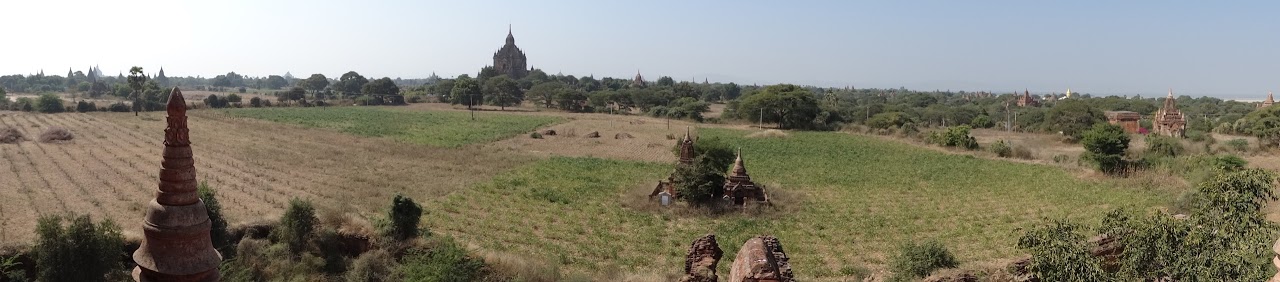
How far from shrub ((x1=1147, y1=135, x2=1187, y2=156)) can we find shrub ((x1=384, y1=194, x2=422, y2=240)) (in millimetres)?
35341

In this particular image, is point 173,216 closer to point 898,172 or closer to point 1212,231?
point 1212,231

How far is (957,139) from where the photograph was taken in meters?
40.1

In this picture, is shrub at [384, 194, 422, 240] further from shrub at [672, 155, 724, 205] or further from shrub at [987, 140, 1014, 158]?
shrub at [987, 140, 1014, 158]

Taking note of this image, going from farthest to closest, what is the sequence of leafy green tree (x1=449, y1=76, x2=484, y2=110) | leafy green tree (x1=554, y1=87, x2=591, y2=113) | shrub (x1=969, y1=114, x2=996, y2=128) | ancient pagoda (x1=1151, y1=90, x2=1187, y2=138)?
leafy green tree (x1=554, y1=87, x2=591, y2=113)
leafy green tree (x1=449, y1=76, x2=484, y2=110)
shrub (x1=969, y1=114, x2=996, y2=128)
ancient pagoda (x1=1151, y1=90, x2=1187, y2=138)

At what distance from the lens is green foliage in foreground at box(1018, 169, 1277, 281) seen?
17.6 feet

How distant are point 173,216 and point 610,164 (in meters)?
26.4

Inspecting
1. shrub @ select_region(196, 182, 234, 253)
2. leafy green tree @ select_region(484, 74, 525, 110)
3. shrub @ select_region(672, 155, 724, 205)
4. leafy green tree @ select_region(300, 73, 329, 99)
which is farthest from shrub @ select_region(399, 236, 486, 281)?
leafy green tree @ select_region(300, 73, 329, 99)

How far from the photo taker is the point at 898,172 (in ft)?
100

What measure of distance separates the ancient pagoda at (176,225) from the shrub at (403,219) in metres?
8.57

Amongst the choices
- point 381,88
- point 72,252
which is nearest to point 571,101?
point 381,88

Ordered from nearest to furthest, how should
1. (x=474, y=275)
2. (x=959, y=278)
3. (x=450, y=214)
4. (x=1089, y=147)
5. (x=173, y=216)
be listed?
(x=173, y=216)
(x=959, y=278)
(x=474, y=275)
(x=450, y=214)
(x=1089, y=147)

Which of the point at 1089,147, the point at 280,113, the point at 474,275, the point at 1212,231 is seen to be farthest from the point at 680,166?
the point at 280,113

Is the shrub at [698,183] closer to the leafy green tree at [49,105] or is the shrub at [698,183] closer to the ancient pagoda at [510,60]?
the leafy green tree at [49,105]

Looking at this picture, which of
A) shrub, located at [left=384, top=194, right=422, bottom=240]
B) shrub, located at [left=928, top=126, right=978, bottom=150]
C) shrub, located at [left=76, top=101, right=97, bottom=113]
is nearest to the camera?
shrub, located at [left=384, top=194, right=422, bottom=240]
